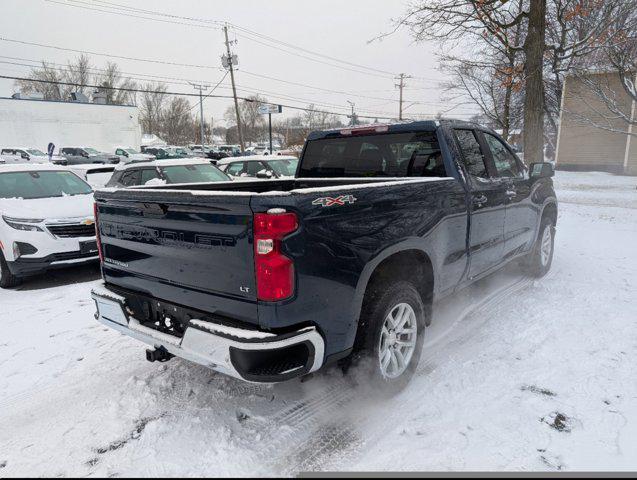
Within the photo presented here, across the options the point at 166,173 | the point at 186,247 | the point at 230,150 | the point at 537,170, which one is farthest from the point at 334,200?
the point at 230,150

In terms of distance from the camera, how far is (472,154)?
4109 millimetres

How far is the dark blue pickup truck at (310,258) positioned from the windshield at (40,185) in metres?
4.47

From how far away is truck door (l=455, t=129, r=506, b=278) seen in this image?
12.7 ft

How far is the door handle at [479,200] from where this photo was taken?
12.6ft

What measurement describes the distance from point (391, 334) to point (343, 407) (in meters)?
0.61

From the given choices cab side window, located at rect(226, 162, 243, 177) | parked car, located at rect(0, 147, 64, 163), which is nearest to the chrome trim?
cab side window, located at rect(226, 162, 243, 177)

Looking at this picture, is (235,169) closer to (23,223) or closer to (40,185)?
(40,185)

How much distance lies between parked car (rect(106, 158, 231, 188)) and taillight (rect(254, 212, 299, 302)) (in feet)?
24.0

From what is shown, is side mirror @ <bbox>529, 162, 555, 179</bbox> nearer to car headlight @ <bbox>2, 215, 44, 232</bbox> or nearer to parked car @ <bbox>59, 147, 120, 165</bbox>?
car headlight @ <bbox>2, 215, 44, 232</bbox>

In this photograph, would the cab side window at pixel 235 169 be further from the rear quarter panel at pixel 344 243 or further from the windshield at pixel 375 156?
the rear quarter panel at pixel 344 243

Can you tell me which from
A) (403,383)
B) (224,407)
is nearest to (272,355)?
(224,407)

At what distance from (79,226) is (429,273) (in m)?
5.25

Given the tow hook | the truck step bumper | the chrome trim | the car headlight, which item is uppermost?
the car headlight

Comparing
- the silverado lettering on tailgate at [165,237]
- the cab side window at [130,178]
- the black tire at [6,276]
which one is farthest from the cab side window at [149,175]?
the silverado lettering on tailgate at [165,237]
